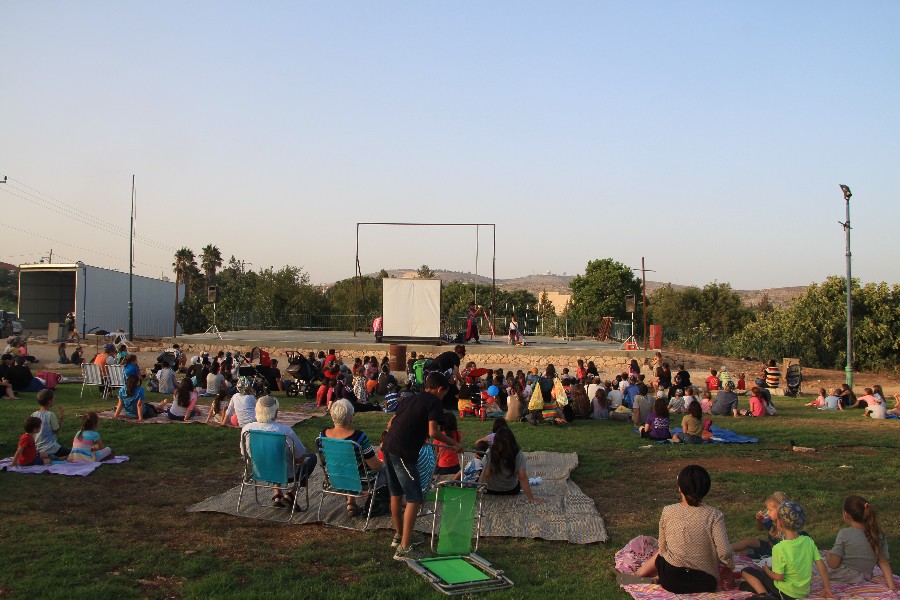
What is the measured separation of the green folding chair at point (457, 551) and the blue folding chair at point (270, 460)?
163 centimetres

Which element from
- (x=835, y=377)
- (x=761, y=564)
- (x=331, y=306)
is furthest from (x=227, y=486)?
(x=331, y=306)

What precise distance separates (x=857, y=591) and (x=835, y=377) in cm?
2608

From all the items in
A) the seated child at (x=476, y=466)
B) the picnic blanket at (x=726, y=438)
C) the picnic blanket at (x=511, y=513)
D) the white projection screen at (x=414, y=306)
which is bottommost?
the picnic blanket at (x=511, y=513)

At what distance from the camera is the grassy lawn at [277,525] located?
16.8 ft

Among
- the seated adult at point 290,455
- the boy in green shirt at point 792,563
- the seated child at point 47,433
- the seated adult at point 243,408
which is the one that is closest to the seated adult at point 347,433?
the seated adult at point 290,455

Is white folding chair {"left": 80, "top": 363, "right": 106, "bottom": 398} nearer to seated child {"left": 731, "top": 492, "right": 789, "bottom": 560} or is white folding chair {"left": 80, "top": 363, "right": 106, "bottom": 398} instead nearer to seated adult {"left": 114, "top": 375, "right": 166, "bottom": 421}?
seated adult {"left": 114, "top": 375, "right": 166, "bottom": 421}

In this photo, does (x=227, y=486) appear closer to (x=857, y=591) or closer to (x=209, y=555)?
(x=209, y=555)

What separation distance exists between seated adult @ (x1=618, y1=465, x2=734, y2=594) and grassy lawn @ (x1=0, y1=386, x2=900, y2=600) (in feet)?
1.45

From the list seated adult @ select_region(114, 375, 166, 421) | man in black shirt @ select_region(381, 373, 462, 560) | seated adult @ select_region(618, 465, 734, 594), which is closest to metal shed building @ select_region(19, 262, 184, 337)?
seated adult @ select_region(114, 375, 166, 421)

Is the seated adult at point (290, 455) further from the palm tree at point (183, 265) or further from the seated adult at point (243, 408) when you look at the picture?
the palm tree at point (183, 265)

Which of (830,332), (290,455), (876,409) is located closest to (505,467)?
(290,455)

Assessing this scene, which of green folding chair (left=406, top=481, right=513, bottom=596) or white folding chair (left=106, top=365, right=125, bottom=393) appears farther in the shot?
white folding chair (left=106, top=365, right=125, bottom=393)

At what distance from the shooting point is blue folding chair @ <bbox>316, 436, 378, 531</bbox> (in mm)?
6617

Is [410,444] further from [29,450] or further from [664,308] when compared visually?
[664,308]
